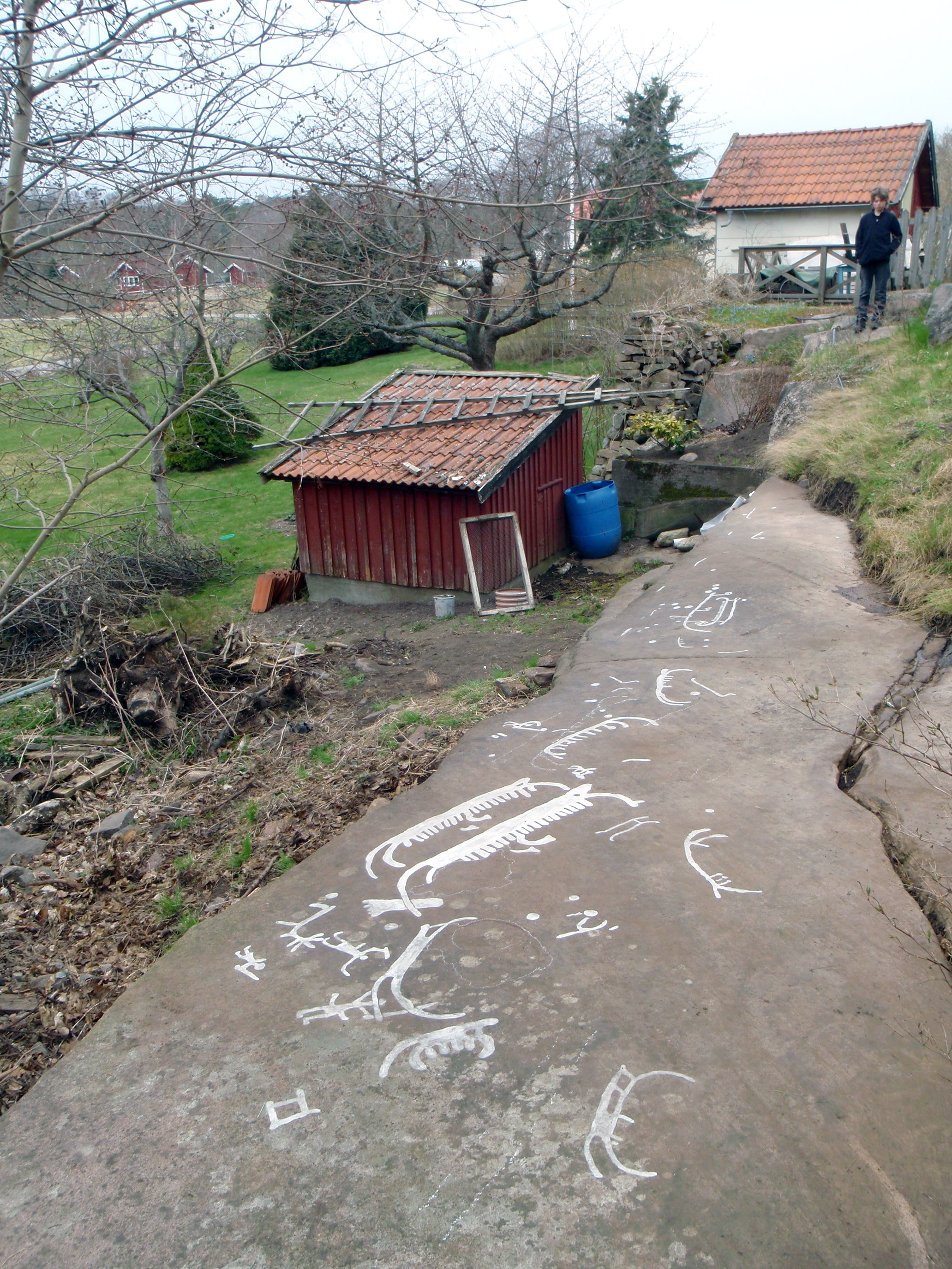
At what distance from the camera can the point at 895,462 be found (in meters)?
8.87

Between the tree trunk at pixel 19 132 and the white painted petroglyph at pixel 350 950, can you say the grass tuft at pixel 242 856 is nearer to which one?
the white painted petroglyph at pixel 350 950

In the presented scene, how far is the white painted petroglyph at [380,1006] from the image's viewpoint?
3084mm

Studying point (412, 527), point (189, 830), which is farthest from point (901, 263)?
point (189, 830)

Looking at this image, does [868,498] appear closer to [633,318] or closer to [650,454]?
[650,454]

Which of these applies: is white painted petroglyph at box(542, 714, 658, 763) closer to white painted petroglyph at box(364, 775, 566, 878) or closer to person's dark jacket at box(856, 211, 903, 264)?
white painted petroglyph at box(364, 775, 566, 878)

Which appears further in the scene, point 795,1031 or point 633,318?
point 633,318

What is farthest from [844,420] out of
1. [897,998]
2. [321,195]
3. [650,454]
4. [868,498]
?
[897,998]

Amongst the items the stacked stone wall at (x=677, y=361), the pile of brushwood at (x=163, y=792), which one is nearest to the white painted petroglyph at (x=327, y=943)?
the pile of brushwood at (x=163, y=792)

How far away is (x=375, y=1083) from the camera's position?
9.23 feet

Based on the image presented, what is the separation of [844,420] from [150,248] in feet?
26.9

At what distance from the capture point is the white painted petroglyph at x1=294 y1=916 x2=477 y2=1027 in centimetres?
308

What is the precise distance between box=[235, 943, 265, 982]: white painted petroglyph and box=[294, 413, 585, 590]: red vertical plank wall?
9425 millimetres

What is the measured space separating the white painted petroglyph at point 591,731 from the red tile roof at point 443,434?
7.00 m

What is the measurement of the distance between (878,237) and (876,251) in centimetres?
25
